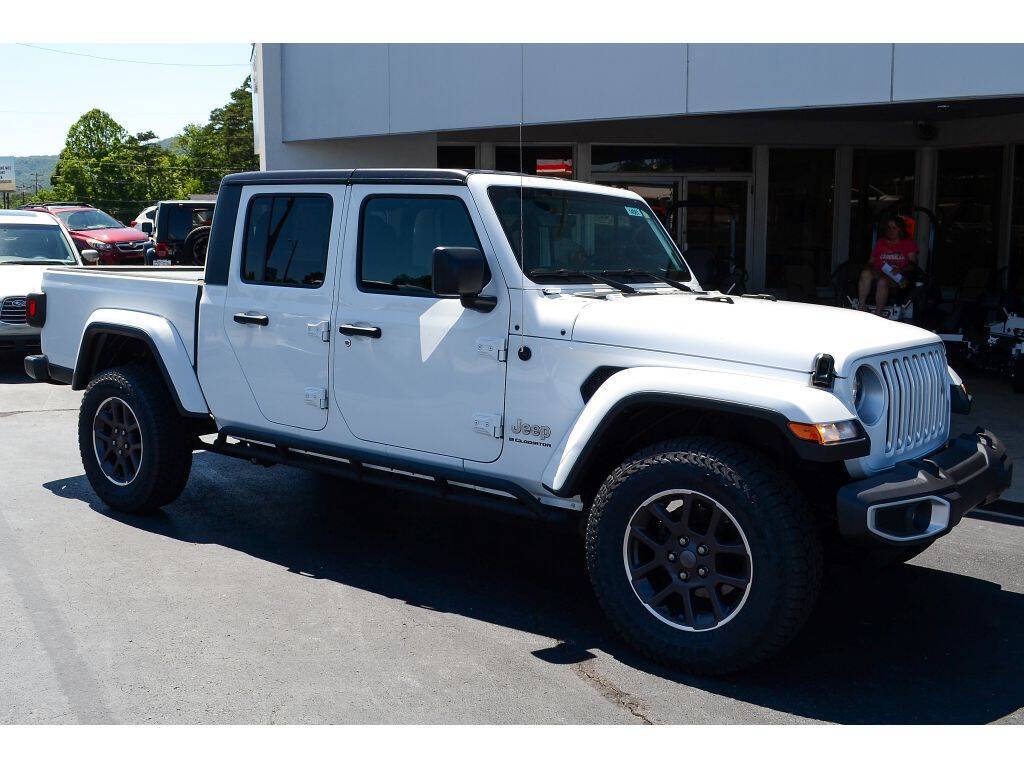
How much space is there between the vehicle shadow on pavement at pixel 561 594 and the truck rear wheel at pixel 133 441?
18cm

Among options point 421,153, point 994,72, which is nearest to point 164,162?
point 421,153

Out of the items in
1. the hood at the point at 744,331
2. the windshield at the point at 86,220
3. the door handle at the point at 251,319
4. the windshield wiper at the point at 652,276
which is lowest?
the door handle at the point at 251,319

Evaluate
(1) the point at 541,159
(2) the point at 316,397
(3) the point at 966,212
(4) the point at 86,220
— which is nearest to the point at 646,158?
(1) the point at 541,159

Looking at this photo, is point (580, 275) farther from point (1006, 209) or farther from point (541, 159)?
point (1006, 209)

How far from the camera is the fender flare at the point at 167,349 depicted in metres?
6.00

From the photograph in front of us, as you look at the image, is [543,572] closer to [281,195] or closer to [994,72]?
[281,195]

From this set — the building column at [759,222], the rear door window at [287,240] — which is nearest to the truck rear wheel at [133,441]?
the rear door window at [287,240]

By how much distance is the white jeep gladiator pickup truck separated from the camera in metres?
4.01

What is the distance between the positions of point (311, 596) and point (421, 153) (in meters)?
12.2

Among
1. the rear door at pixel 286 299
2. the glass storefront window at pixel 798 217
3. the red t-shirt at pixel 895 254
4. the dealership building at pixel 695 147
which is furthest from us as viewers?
the glass storefront window at pixel 798 217

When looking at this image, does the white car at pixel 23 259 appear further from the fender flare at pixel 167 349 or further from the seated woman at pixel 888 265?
the seated woman at pixel 888 265

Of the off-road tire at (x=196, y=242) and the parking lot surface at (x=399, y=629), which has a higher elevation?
the off-road tire at (x=196, y=242)

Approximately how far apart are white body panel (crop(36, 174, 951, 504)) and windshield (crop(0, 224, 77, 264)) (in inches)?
316

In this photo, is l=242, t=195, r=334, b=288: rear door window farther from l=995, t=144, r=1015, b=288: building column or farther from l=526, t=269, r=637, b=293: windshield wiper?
l=995, t=144, r=1015, b=288: building column
